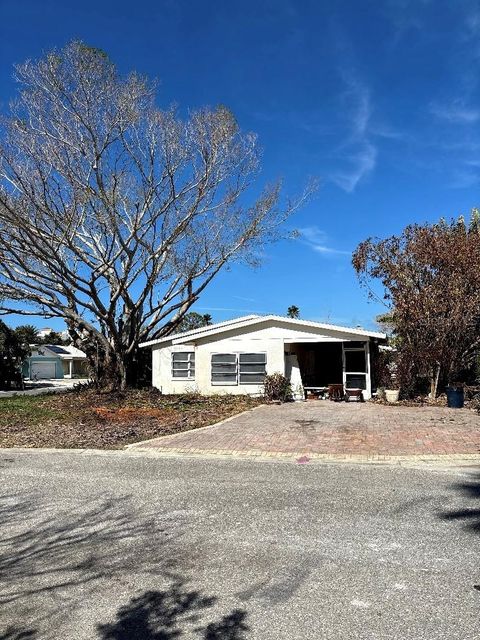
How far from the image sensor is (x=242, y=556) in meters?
4.49

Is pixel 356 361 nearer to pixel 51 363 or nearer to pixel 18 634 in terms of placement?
pixel 18 634

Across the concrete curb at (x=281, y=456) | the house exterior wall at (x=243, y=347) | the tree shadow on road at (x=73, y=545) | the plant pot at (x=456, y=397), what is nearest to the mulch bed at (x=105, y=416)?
the concrete curb at (x=281, y=456)

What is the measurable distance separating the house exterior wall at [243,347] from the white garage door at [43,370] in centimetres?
3604

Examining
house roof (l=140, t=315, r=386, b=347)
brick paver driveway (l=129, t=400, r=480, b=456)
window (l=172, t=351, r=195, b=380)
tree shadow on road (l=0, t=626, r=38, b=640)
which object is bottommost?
tree shadow on road (l=0, t=626, r=38, b=640)

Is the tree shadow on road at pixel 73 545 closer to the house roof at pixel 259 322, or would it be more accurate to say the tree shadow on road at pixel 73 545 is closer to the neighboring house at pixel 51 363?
the house roof at pixel 259 322

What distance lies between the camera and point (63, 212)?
20703 mm

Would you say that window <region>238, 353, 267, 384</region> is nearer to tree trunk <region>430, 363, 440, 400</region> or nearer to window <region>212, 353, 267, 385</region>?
window <region>212, 353, 267, 385</region>

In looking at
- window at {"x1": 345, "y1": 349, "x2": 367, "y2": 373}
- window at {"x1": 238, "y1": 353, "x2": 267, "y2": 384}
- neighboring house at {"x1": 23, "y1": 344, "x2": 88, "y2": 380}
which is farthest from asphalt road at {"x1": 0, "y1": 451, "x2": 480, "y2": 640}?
neighboring house at {"x1": 23, "y1": 344, "x2": 88, "y2": 380}

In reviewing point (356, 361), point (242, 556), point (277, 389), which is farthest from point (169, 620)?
point (356, 361)

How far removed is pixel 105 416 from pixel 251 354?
7.13 metres

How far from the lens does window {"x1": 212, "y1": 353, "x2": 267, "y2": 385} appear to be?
67.5 feet

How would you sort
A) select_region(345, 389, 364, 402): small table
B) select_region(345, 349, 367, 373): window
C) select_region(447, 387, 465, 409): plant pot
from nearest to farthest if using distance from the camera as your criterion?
select_region(447, 387, 465, 409): plant pot
select_region(345, 389, 364, 402): small table
select_region(345, 349, 367, 373): window

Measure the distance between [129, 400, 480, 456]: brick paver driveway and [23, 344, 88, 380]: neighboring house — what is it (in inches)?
1601

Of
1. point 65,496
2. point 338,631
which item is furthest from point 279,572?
point 65,496
